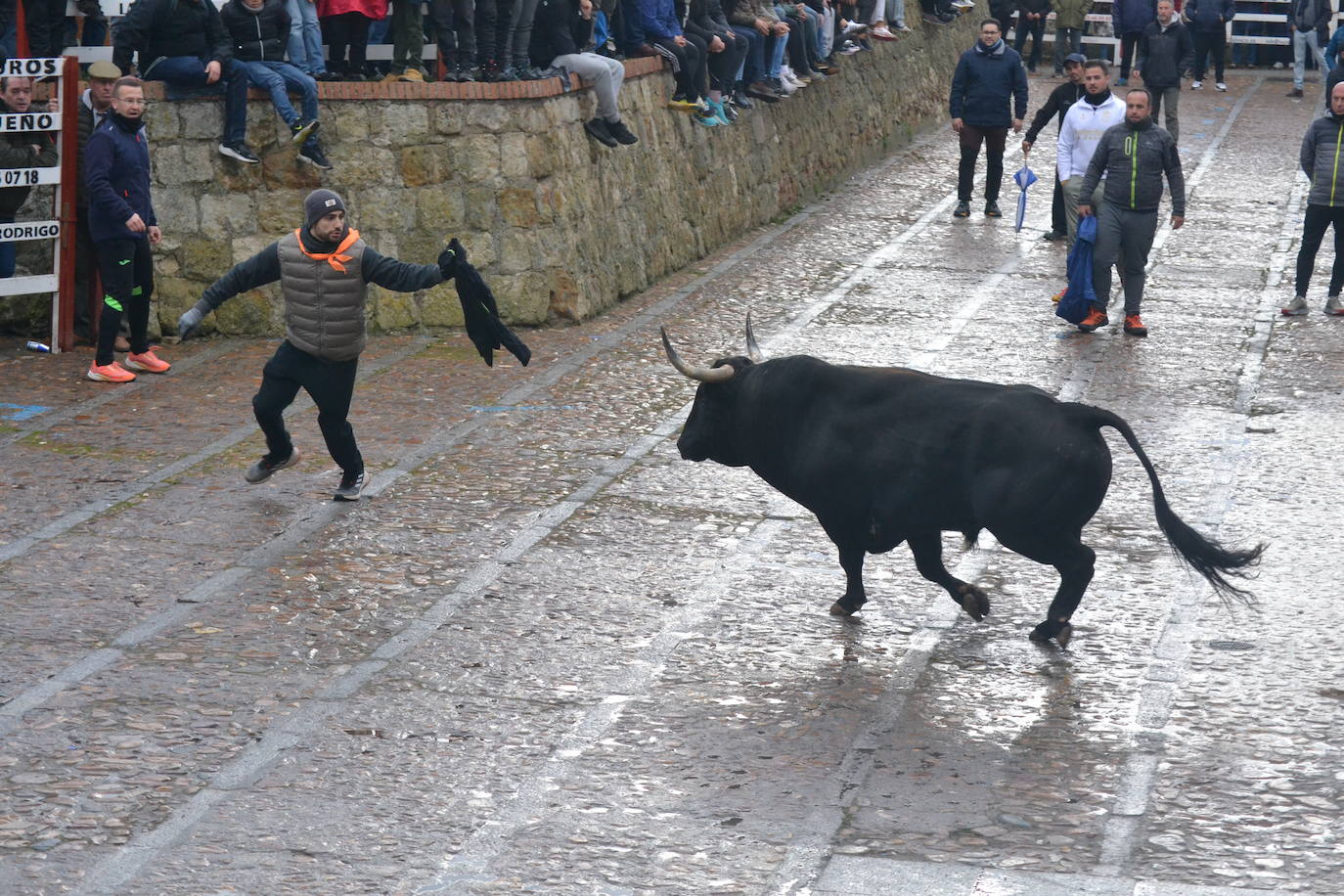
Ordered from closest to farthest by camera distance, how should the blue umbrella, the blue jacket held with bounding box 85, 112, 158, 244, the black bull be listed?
1. the black bull
2. the blue jacket held with bounding box 85, 112, 158, 244
3. the blue umbrella

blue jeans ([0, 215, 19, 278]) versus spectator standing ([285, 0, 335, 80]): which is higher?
spectator standing ([285, 0, 335, 80])

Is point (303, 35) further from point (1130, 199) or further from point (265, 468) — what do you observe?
point (1130, 199)

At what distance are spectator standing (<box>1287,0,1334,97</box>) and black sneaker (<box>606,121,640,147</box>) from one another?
16260 millimetres

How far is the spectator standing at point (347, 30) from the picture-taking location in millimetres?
14164

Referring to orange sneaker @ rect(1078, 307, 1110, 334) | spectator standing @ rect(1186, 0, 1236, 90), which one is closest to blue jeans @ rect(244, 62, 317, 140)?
orange sneaker @ rect(1078, 307, 1110, 334)

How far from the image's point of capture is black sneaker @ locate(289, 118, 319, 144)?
13.7 meters

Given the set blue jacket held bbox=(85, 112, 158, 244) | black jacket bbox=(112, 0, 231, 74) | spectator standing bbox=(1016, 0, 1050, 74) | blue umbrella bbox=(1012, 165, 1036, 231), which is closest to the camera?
blue jacket held bbox=(85, 112, 158, 244)

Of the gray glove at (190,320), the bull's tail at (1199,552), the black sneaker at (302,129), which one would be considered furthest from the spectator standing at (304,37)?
the bull's tail at (1199,552)

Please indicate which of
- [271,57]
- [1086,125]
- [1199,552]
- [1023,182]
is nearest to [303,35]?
[271,57]

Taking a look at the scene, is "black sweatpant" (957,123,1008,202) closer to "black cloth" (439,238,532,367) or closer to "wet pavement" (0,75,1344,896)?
"wet pavement" (0,75,1344,896)

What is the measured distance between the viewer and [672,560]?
30.2 ft

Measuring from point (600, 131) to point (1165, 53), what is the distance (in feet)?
32.2

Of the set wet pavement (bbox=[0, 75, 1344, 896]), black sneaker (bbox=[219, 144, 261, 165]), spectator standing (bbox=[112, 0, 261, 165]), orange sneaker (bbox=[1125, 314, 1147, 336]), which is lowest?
wet pavement (bbox=[0, 75, 1344, 896])

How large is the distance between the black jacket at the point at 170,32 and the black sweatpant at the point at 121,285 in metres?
1.79
